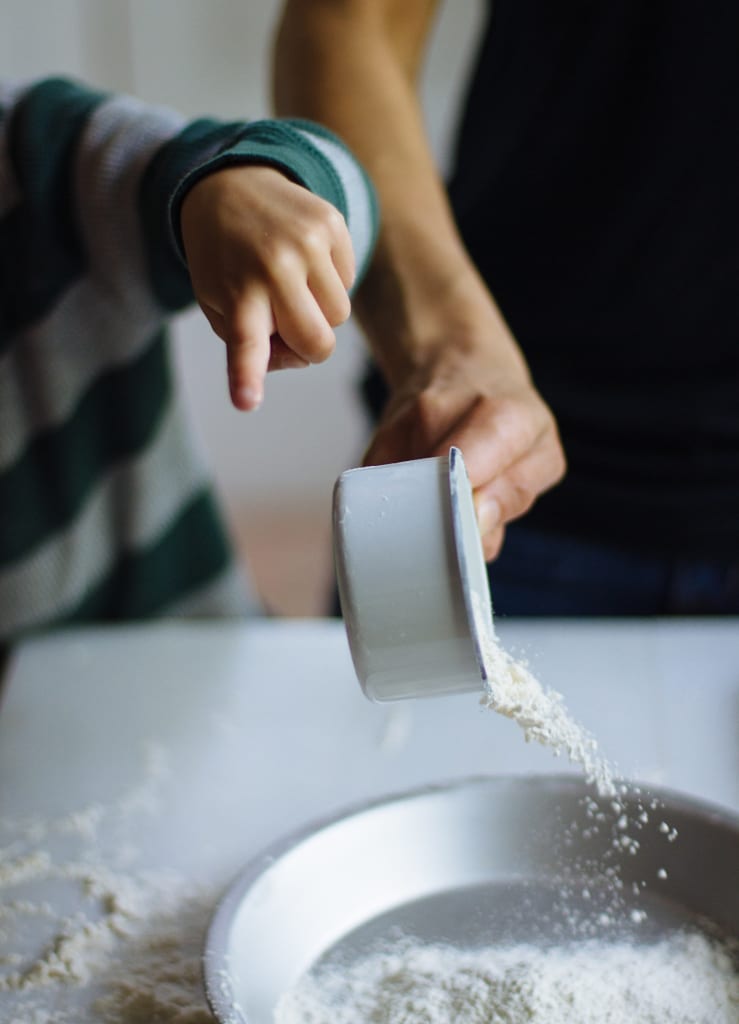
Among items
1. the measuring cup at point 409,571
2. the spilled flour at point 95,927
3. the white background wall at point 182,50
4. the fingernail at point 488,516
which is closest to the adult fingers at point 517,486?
the fingernail at point 488,516

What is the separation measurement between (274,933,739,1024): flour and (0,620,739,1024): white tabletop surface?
71mm

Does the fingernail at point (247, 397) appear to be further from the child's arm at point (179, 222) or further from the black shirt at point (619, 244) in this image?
the black shirt at point (619, 244)

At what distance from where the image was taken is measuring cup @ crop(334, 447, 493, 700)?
1.53 ft

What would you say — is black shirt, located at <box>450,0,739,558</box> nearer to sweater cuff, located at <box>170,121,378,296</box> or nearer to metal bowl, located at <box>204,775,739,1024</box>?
sweater cuff, located at <box>170,121,378,296</box>

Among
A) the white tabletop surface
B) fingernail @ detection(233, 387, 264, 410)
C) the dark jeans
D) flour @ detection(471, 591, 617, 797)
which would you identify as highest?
fingernail @ detection(233, 387, 264, 410)


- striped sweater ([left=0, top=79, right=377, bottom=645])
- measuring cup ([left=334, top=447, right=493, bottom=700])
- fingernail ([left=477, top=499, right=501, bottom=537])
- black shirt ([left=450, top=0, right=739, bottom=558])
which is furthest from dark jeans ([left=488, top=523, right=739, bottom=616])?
measuring cup ([left=334, top=447, right=493, bottom=700])

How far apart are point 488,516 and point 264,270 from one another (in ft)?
0.67

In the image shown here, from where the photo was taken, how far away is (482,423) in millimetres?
620

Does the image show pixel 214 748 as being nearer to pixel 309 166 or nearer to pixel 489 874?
pixel 489 874

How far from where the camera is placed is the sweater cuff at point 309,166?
1.75 feet

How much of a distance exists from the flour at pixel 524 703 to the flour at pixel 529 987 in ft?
0.28

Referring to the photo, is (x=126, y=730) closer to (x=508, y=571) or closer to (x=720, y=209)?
(x=508, y=571)

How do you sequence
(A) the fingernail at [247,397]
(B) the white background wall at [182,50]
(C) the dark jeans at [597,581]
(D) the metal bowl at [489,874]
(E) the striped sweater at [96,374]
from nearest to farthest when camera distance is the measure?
(A) the fingernail at [247,397], (D) the metal bowl at [489,874], (E) the striped sweater at [96,374], (C) the dark jeans at [597,581], (B) the white background wall at [182,50]

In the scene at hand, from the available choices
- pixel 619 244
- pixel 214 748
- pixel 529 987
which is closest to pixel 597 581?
pixel 619 244
